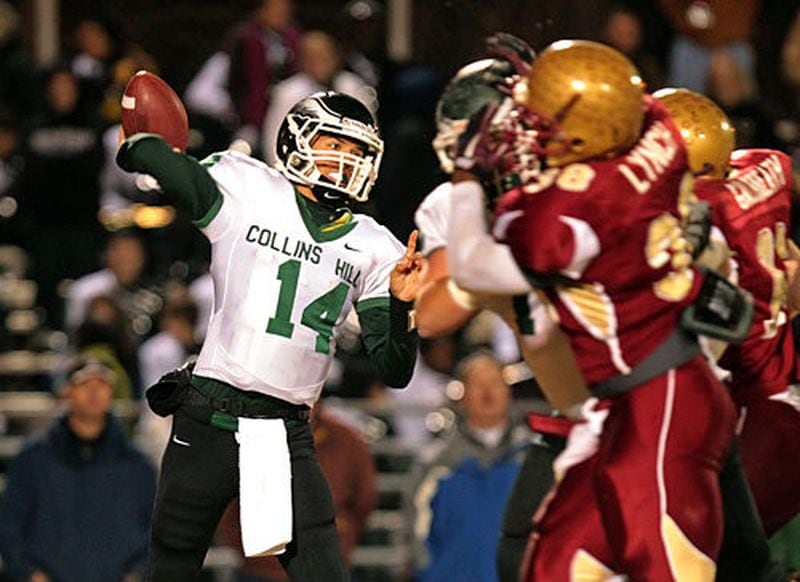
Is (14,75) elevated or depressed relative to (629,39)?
depressed

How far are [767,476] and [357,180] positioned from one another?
4.50ft

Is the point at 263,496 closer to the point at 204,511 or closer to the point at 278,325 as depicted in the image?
the point at 204,511

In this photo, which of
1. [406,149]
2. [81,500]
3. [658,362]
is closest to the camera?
[658,362]

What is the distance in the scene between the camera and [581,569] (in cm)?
555

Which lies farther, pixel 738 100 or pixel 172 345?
pixel 738 100

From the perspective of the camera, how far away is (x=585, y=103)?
18.4 feet

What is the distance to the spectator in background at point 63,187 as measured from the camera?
12750 mm

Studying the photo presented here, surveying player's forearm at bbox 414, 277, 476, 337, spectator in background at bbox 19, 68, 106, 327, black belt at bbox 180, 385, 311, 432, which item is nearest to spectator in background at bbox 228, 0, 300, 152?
spectator in background at bbox 19, 68, 106, 327

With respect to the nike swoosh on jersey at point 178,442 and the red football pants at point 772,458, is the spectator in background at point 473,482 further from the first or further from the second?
the nike swoosh on jersey at point 178,442

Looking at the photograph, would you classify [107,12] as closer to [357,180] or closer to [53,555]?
[53,555]

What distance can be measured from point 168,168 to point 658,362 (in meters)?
1.37

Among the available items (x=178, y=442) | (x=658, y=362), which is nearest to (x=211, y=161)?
(x=178, y=442)

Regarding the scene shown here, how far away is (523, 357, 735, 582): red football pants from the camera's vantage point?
217 inches

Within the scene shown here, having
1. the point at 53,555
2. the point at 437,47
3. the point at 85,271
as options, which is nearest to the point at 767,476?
the point at 53,555
